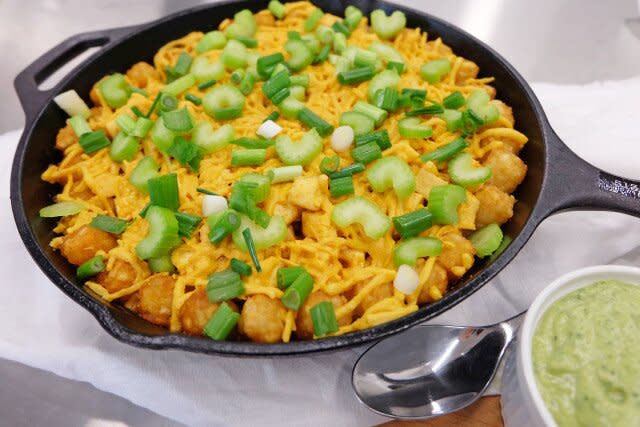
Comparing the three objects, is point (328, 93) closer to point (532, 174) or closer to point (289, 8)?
point (289, 8)

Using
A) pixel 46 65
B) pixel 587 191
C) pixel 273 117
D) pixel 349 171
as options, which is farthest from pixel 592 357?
pixel 46 65

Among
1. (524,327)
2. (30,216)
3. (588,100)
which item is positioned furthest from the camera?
(588,100)

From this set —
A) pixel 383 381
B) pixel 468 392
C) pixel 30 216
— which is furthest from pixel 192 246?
pixel 468 392

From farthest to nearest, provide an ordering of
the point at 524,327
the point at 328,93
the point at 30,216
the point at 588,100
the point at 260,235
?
the point at 588,100, the point at 328,93, the point at 30,216, the point at 260,235, the point at 524,327


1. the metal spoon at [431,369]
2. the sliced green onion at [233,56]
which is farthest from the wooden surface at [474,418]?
the sliced green onion at [233,56]

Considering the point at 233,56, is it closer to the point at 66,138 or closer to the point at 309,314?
the point at 66,138

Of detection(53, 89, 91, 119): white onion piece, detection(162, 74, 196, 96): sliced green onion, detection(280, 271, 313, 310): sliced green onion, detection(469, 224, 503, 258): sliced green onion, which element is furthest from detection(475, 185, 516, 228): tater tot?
detection(53, 89, 91, 119): white onion piece
